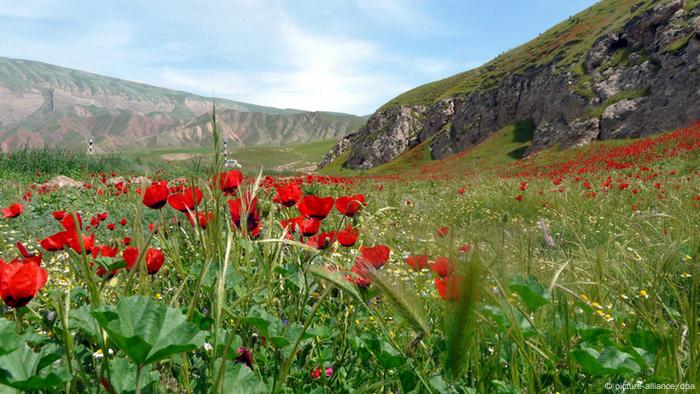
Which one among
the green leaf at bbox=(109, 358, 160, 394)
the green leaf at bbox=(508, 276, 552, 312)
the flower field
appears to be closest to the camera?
the flower field

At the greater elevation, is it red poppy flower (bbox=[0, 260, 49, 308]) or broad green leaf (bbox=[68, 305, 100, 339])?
red poppy flower (bbox=[0, 260, 49, 308])

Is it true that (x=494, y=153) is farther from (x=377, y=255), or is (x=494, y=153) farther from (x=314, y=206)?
(x=377, y=255)

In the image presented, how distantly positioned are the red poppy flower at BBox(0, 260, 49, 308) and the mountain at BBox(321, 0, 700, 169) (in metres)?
33.0

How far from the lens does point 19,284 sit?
3.17ft

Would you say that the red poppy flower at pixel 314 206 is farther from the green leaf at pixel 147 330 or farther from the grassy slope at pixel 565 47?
the grassy slope at pixel 565 47

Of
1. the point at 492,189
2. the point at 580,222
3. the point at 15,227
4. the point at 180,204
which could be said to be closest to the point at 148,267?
the point at 180,204

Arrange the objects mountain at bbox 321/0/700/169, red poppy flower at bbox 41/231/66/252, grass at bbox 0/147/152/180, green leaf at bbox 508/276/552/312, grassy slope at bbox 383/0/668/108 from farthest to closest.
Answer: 1. grassy slope at bbox 383/0/668/108
2. mountain at bbox 321/0/700/169
3. grass at bbox 0/147/152/180
4. red poppy flower at bbox 41/231/66/252
5. green leaf at bbox 508/276/552/312

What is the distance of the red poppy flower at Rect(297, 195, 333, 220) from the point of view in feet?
5.88

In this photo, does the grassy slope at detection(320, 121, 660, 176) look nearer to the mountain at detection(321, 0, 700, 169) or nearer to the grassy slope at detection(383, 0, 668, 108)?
the mountain at detection(321, 0, 700, 169)

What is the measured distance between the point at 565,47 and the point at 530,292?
49471 mm

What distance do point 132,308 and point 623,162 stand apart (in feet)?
66.4

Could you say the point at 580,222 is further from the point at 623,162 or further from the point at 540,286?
the point at 623,162

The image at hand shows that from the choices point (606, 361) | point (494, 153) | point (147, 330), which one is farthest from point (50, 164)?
point (494, 153)

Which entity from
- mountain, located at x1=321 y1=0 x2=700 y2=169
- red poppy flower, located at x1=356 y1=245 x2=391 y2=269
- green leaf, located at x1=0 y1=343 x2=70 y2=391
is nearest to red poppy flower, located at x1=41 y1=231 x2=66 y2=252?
green leaf, located at x1=0 y1=343 x2=70 y2=391
